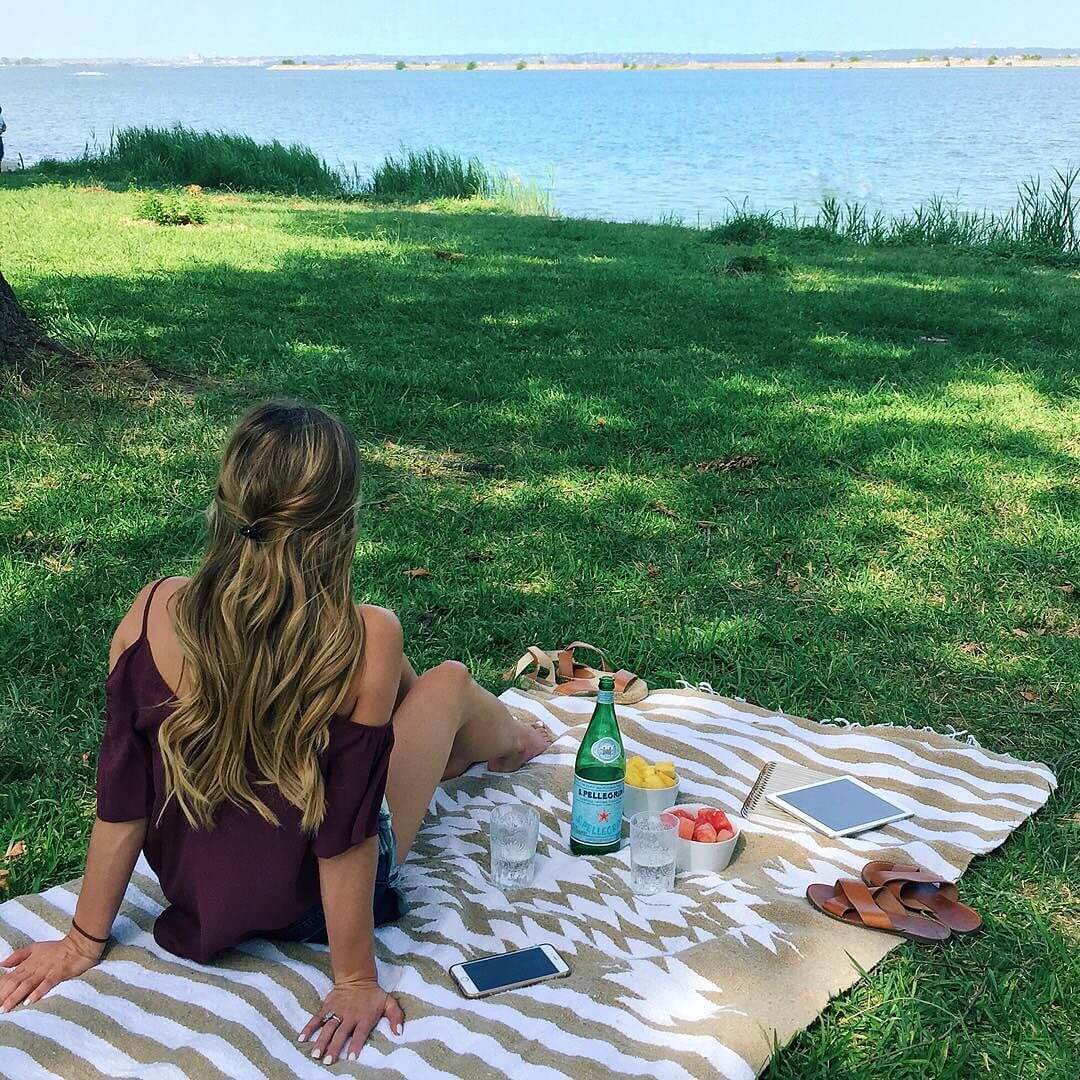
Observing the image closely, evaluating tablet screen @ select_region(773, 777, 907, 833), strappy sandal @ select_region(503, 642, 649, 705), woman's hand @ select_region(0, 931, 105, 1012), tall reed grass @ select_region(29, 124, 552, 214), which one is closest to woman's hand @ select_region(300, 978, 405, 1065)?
woman's hand @ select_region(0, 931, 105, 1012)

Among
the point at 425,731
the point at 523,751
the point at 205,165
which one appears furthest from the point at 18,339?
the point at 205,165

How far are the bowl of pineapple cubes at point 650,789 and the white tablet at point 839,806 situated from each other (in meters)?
0.32

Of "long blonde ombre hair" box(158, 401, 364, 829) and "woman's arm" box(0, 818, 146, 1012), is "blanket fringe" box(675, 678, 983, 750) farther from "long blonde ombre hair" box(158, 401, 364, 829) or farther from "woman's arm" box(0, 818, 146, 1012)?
"woman's arm" box(0, 818, 146, 1012)

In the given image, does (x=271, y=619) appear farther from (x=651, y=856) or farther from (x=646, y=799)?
(x=646, y=799)

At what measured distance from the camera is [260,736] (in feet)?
6.97

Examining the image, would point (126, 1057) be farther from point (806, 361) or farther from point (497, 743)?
point (806, 361)

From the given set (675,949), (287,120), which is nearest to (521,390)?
(675,949)

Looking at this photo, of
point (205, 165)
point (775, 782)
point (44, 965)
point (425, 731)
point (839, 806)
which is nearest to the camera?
point (44, 965)

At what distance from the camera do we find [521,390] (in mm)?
6590

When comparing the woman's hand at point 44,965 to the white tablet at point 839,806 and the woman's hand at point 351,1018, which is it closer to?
the woman's hand at point 351,1018

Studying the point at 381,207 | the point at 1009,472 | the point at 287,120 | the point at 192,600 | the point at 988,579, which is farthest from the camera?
the point at 287,120

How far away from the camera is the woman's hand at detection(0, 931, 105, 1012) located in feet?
7.59

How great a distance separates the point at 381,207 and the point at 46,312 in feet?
24.8

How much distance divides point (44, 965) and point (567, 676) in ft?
6.19
